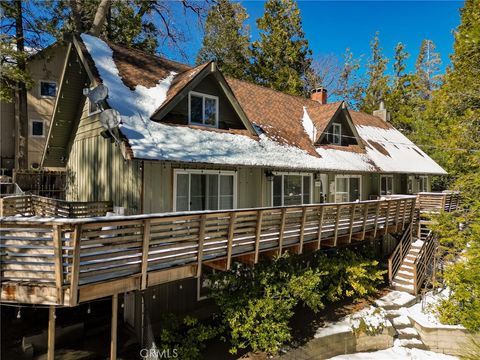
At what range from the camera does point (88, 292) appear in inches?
209

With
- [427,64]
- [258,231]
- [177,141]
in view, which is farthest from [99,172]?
[427,64]

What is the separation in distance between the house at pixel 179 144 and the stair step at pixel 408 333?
18.9 ft

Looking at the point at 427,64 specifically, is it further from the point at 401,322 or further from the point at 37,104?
the point at 37,104

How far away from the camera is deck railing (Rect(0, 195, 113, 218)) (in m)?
8.51

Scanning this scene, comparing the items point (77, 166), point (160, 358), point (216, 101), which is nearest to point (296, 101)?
point (216, 101)

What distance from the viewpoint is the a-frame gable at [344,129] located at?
14.6m

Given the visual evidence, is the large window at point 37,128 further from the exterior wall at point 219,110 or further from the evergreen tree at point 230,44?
the exterior wall at point 219,110

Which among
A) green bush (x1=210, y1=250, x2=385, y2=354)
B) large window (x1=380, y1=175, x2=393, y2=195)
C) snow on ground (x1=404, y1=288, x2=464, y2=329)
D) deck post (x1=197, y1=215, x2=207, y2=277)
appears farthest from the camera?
large window (x1=380, y1=175, x2=393, y2=195)

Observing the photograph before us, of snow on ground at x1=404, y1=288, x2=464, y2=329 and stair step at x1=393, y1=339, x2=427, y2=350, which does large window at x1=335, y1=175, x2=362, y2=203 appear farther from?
stair step at x1=393, y1=339, x2=427, y2=350

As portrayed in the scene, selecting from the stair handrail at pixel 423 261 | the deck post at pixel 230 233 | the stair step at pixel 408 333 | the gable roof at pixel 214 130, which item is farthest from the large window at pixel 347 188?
the deck post at pixel 230 233

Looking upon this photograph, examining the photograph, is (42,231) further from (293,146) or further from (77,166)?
(293,146)

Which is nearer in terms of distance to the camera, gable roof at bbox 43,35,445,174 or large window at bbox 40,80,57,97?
gable roof at bbox 43,35,445,174

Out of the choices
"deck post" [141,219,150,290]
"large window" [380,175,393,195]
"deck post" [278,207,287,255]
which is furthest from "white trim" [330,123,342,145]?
"deck post" [141,219,150,290]

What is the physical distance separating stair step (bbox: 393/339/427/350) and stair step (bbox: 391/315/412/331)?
1.52 feet
